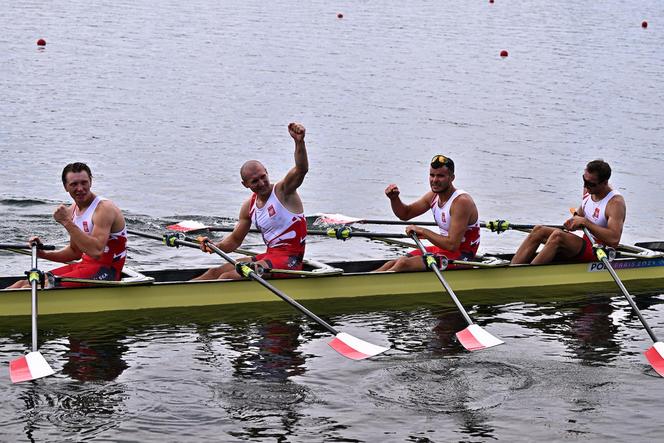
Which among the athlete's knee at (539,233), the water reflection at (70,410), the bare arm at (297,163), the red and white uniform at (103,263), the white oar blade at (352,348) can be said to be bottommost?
the water reflection at (70,410)

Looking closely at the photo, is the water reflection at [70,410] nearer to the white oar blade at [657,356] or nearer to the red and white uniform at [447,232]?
the red and white uniform at [447,232]

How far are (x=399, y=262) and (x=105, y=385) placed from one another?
4.66 meters

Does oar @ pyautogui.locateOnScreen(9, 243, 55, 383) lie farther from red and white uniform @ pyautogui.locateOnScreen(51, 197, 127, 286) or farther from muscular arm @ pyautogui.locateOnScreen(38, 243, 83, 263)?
muscular arm @ pyautogui.locateOnScreen(38, 243, 83, 263)

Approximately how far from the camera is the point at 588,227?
13.8 metres

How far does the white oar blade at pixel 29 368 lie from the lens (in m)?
10.1

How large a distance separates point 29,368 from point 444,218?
18.4ft

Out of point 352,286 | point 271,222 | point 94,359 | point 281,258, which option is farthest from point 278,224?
point 94,359

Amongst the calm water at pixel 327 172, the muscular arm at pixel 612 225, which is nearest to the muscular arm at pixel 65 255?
the calm water at pixel 327 172

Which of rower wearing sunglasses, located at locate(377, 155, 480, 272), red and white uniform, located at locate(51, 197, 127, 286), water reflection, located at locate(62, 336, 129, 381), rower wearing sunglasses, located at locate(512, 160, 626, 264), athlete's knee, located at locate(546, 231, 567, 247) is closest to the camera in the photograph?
water reflection, located at locate(62, 336, 129, 381)

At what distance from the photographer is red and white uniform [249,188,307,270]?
1286cm

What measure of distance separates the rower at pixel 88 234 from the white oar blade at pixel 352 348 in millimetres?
2729

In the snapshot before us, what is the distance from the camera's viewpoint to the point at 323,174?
24.9 m

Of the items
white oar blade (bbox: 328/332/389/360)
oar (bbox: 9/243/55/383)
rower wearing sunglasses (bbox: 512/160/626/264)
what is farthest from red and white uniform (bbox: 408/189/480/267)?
oar (bbox: 9/243/55/383)

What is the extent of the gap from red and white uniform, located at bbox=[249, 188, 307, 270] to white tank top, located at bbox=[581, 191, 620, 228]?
12.5ft
